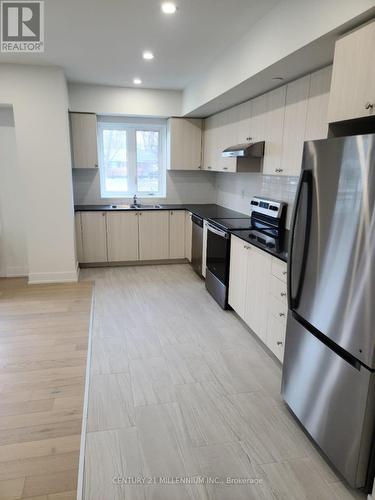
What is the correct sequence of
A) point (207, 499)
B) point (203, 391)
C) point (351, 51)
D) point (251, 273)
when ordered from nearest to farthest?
point (207, 499), point (351, 51), point (203, 391), point (251, 273)

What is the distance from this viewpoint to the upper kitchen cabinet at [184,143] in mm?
5332

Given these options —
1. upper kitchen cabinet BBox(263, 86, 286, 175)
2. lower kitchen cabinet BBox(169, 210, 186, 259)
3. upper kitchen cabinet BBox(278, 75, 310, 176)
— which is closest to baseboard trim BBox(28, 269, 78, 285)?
lower kitchen cabinet BBox(169, 210, 186, 259)

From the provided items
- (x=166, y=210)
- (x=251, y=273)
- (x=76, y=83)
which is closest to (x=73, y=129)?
(x=76, y=83)

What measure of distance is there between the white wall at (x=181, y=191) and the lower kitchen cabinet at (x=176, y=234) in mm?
601

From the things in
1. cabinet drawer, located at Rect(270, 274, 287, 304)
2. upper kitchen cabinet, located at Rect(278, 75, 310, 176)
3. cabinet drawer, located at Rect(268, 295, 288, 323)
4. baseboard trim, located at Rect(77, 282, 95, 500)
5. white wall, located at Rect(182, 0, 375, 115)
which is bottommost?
baseboard trim, located at Rect(77, 282, 95, 500)

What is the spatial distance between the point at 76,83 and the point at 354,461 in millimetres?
5294

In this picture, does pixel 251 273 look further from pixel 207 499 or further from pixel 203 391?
pixel 207 499

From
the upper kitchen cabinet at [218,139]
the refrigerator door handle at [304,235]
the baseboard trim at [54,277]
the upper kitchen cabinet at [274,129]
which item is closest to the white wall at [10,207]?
the baseboard trim at [54,277]

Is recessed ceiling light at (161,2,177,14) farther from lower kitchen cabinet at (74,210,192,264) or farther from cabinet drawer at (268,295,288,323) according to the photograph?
lower kitchen cabinet at (74,210,192,264)

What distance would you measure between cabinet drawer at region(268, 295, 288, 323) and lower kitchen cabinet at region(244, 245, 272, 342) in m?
0.09

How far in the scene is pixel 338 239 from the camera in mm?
1654

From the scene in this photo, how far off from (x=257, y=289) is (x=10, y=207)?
3725 mm

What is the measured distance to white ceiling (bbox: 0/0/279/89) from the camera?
249 centimetres

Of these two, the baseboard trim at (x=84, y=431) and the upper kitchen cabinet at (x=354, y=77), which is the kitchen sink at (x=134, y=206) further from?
the upper kitchen cabinet at (x=354, y=77)
